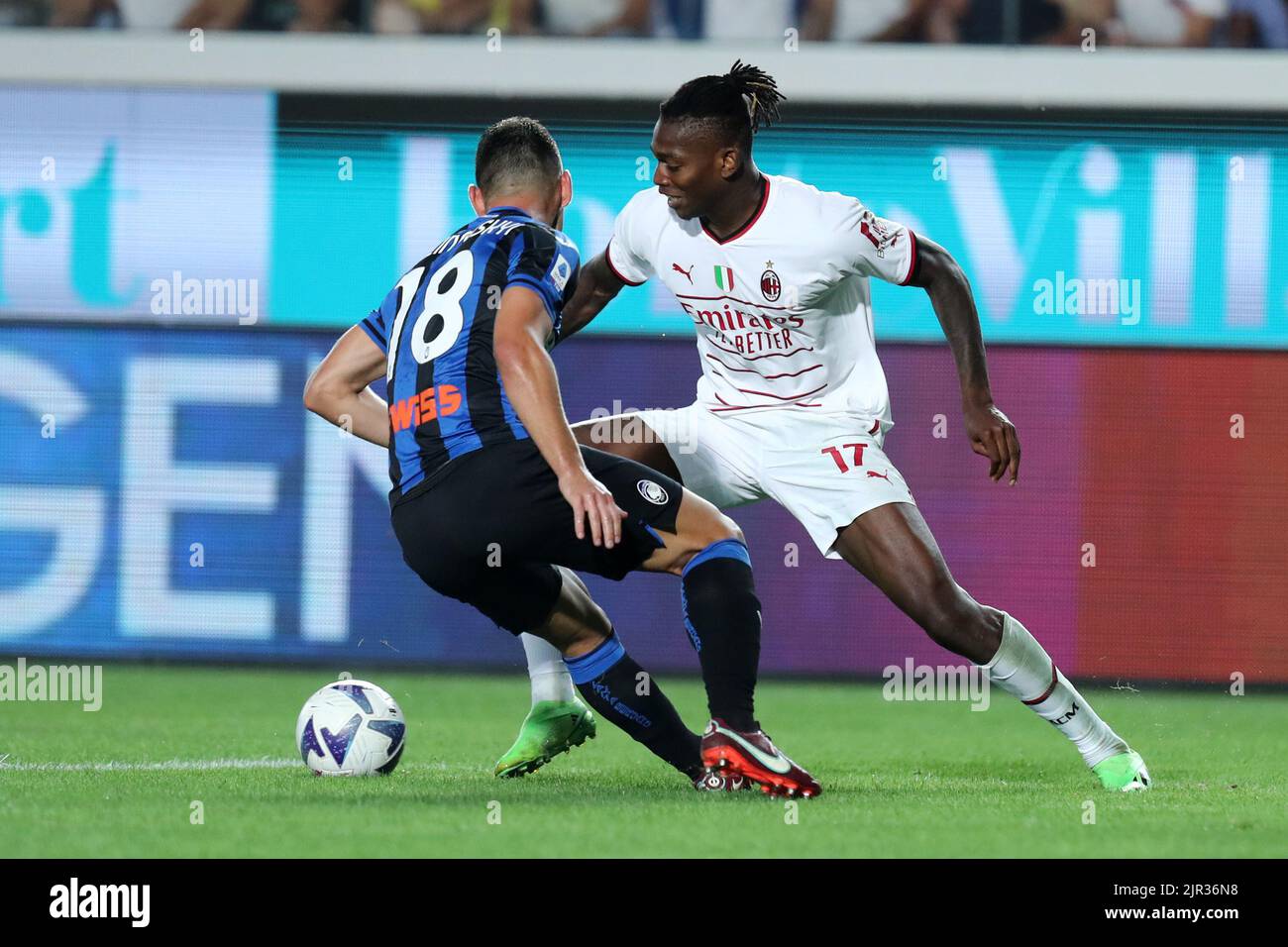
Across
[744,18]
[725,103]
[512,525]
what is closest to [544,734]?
[512,525]

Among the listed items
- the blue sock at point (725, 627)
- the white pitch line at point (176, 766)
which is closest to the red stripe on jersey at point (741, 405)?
the blue sock at point (725, 627)

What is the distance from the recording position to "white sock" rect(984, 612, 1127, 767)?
200 inches

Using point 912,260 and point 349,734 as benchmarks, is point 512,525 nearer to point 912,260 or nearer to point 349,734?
point 349,734

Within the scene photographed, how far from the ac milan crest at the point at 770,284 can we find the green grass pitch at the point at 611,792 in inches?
60.0

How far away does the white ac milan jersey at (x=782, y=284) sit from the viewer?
17.5 feet

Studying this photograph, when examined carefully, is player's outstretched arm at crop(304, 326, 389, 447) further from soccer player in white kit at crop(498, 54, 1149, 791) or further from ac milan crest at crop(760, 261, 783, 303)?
ac milan crest at crop(760, 261, 783, 303)

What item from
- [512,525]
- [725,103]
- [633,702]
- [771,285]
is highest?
[725,103]

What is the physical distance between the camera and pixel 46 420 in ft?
32.1

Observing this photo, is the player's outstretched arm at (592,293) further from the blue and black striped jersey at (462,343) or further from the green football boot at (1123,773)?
the green football boot at (1123,773)

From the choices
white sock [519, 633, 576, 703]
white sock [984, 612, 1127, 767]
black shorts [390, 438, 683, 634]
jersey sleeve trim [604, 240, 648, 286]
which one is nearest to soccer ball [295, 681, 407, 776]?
white sock [519, 633, 576, 703]

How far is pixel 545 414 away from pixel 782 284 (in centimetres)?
128

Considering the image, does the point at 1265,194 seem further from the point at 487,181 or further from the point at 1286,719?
the point at 487,181

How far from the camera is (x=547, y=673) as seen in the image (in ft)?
17.8

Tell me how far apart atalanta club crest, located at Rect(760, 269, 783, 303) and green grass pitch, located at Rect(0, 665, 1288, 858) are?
5.00ft
